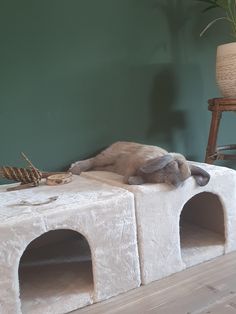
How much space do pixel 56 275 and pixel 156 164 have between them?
592mm

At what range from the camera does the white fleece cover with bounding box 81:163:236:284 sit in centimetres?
141

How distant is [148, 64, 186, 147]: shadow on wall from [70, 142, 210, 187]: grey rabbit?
38 centimetres

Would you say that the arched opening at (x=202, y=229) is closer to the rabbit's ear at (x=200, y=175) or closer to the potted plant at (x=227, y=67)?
the rabbit's ear at (x=200, y=175)

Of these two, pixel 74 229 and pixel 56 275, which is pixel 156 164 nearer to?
pixel 74 229

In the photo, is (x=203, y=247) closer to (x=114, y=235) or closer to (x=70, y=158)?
(x=114, y=235)

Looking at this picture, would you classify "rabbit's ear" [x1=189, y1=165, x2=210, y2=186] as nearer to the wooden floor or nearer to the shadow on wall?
the wooden floor

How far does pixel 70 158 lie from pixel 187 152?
2.52 feet

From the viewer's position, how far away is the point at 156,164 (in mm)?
1458

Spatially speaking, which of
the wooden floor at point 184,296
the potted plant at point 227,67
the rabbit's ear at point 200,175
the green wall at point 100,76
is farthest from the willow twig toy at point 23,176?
the potted plant at point 227,67

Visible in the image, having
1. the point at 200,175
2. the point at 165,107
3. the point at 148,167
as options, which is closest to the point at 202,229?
the point at 200,175

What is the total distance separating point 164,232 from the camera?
146cm

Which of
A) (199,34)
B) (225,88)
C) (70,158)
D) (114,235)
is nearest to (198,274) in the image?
(114,235)

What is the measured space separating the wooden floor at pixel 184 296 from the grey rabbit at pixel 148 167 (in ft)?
1.19

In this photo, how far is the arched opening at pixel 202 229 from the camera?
1.60 meters
